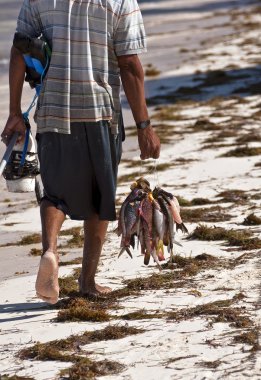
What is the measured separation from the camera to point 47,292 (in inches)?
225

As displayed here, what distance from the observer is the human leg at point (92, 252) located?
20.1 feet

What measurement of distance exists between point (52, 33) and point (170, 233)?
113 centimetres

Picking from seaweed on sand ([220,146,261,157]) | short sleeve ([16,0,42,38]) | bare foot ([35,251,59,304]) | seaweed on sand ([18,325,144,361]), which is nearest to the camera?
seaweed on sand ([18,325,144,361])

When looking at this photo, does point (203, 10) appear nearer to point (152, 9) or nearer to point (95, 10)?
point (152, 9)

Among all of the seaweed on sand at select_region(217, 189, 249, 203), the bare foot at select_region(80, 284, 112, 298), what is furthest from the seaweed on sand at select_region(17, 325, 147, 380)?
the seaweed on sand at select_region(217, 189, 249, 203)

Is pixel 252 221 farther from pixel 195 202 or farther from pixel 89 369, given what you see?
pixel 89 369

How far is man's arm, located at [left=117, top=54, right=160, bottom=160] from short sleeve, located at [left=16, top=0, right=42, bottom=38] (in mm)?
413

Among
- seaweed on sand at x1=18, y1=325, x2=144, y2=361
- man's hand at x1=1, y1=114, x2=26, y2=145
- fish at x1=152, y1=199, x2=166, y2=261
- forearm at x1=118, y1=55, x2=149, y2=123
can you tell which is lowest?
seaweed on sand at x1=18, y1=325, x2=144, y2=361

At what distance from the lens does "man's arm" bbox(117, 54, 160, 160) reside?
5.90m

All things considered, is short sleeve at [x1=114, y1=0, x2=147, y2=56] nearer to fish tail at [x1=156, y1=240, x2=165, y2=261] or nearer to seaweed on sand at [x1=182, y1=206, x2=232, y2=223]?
fish tail at [x1=156, y1=240, x2=165, y2=261]

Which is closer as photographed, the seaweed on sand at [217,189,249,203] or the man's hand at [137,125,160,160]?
the man's hand at [137,125,160,160]

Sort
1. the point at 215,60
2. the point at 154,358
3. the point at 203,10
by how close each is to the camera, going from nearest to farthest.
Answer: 1. the point at 154,358
2. the point at 215,60
3. the point at 203,10

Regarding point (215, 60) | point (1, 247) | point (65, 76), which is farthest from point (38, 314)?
point (215, 60)

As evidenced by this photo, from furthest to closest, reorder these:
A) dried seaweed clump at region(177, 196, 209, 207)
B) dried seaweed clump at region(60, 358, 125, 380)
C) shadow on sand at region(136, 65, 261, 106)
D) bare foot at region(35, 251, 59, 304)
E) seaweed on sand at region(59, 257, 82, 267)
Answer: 1. shadow on sand at region(136, 65, 261, 106)
2. dried seaweed clump at region(177, 196, 209, 207)
3. seaweed on sand at region(59, 257, 82, 267)
4. bare foot at region(35, 251, 59, 304)
5. dried seaweed clump at region(60, 358, 125, 380)
